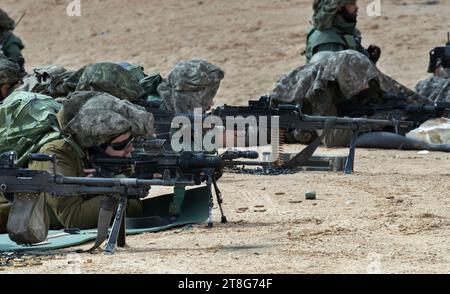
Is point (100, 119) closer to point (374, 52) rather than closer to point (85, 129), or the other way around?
point (85, 129)

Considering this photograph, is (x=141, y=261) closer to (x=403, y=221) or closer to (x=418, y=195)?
(x=403, y=221)

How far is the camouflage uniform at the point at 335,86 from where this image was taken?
13.4m

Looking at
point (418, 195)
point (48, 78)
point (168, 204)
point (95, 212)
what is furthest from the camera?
point (48, 78)

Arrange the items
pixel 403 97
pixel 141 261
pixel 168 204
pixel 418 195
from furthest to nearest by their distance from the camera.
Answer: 1. pixel 403 97
2. pixel 418 195
3. pixel 168 204
4. pixel 141 261

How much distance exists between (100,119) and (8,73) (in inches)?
106

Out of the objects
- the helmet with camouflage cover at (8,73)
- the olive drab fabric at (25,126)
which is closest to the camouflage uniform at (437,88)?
the helmet with camouflage cover at (8,73)

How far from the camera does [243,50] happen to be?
21891 mm

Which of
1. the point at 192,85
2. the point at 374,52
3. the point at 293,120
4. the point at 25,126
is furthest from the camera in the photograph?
the point at 374,52

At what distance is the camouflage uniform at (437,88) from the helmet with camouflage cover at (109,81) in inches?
233

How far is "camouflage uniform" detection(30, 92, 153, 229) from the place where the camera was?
801 cm

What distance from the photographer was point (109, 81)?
31.7ft

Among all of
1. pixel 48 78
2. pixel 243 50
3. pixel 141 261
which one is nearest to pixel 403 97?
pixel 48 78

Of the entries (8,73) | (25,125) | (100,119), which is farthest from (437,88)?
(100,119)

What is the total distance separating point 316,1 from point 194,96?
3.78 metres
